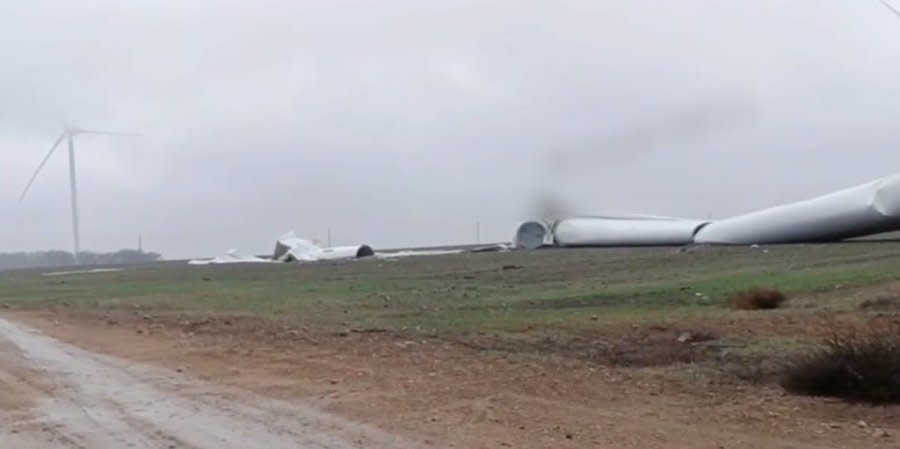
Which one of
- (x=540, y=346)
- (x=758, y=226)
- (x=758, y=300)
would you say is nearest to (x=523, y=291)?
(x=758, y=300)

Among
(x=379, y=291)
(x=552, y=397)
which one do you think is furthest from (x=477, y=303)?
(x=552, y=397)

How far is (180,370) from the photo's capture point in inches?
708

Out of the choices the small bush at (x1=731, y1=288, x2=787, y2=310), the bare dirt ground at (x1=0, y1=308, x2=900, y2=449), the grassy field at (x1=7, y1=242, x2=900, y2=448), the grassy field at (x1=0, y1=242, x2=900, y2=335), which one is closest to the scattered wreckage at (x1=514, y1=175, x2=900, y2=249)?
the grassy field at (x1=0, y1=242, x2=900, y2=335)

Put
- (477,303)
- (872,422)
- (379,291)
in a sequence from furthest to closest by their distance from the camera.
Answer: (379,291) → (477,303) → (872,422)

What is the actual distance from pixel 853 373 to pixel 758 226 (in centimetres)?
4631

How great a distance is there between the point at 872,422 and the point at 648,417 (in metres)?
2.03

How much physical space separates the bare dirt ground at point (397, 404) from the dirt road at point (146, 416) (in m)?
0.03

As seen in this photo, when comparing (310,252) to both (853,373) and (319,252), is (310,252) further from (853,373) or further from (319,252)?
(853,373)

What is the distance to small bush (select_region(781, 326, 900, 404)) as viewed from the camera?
13.1 meters

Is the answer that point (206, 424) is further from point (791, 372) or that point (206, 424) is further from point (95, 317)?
point (95, 317)

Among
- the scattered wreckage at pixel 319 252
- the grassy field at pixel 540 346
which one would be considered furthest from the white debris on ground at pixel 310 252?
the grassy field at pixel 540 346

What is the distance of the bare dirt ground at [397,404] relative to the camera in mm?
11461

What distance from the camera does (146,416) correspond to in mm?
13438

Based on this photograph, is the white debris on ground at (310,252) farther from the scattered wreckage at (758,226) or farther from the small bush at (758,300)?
the small bush at (758,300)
